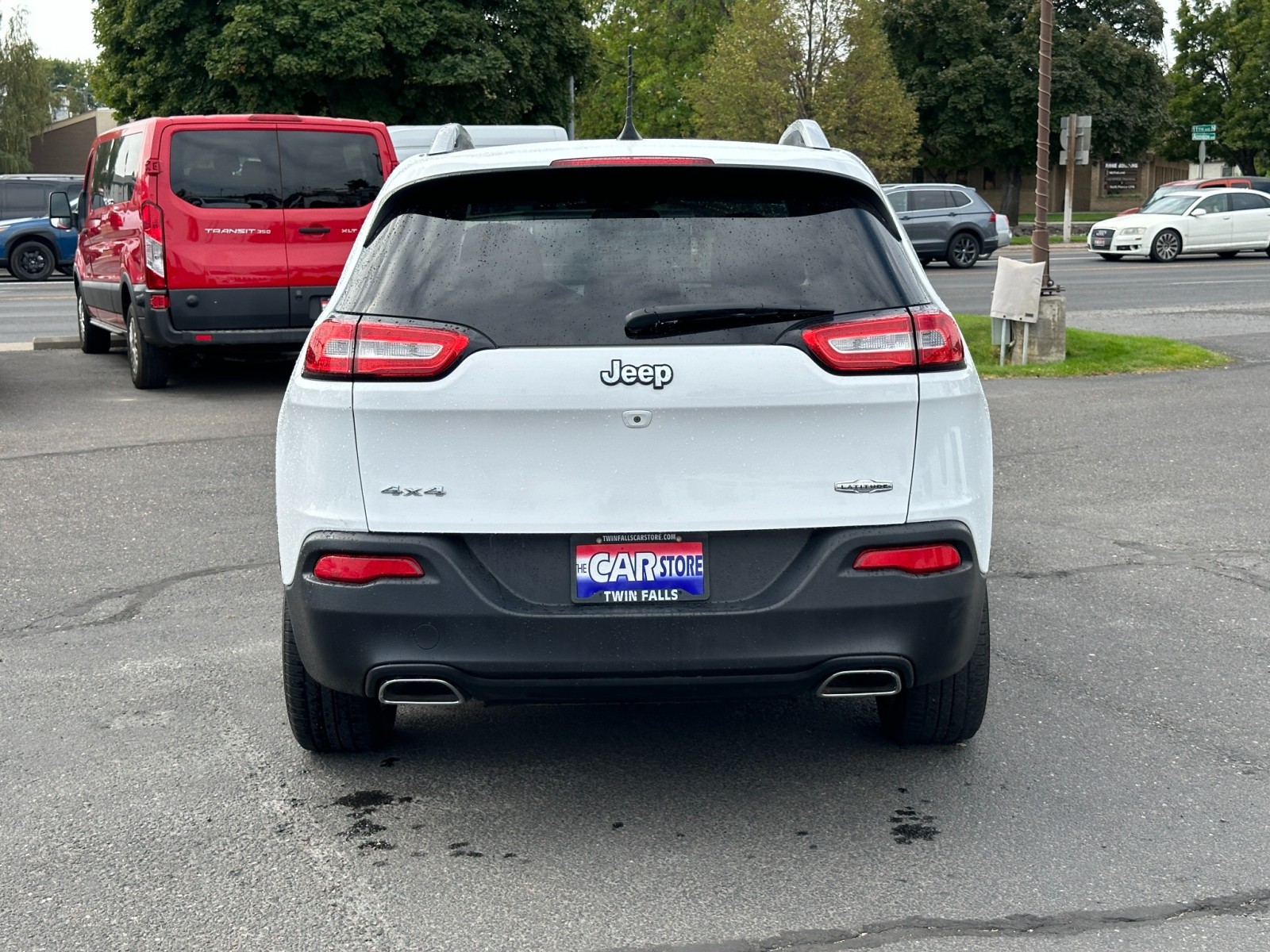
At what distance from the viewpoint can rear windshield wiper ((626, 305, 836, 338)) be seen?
374 centimetres

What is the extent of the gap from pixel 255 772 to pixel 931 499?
81.2 inches

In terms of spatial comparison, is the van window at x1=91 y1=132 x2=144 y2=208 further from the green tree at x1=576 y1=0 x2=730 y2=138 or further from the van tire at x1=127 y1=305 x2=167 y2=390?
the green tree at x1=576 y1=0 x2=730 y2=138

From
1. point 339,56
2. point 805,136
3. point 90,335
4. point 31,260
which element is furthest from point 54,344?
point 339,56

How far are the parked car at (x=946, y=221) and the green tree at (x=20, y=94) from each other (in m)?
49.7

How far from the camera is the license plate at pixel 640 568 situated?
12.3ft

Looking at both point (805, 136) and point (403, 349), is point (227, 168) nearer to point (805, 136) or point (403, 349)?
point (805, 136)

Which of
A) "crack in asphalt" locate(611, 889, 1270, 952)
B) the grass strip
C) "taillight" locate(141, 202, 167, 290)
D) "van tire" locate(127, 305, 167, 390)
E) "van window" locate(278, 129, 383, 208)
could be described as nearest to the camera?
"crack in asphalt" locate(611, 889, 1270, 952)

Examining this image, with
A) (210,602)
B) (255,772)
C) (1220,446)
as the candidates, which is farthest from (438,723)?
(1220,446)

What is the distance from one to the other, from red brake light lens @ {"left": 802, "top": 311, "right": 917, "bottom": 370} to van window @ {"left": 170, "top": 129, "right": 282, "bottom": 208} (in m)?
9.33

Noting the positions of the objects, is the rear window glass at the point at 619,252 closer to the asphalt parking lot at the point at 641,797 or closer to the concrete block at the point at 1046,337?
the asphalt parking lot at the point at 641,797

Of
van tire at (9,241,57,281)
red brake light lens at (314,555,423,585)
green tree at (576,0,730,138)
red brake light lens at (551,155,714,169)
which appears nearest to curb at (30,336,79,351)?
red brake light lens at (314,555,423,585)

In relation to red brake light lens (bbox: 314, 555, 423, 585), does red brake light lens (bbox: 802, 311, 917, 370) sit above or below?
above

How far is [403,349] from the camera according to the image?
375 cm

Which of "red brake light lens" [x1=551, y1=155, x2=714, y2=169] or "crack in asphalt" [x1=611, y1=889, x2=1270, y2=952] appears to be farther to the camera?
"red brake light lens" [x1=551, y1=155, x2=714, y2=169]
